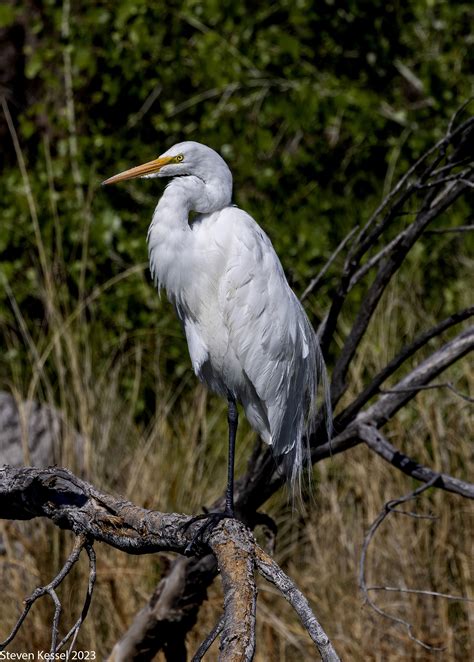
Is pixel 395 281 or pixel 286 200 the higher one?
pixel 286 200

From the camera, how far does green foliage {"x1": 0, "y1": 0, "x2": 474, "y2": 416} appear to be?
5426 millimetres

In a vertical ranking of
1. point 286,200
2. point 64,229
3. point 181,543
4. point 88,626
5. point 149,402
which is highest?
point 286,200

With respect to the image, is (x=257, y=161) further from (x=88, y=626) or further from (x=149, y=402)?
(x=88, y=626)

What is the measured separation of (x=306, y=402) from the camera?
278 centimetres

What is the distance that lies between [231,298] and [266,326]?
117 millimetres

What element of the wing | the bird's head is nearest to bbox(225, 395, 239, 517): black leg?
the wing

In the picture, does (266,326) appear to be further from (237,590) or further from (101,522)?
(237,590)

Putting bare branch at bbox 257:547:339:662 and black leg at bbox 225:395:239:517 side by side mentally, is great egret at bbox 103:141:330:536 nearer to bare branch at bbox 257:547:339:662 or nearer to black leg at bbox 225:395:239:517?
black leg at bbox 225:395:239:517

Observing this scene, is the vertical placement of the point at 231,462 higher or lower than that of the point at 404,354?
lower

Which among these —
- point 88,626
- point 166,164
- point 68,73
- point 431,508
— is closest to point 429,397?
point 431,508

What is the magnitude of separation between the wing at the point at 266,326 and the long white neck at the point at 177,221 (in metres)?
0.08

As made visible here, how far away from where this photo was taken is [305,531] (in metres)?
4.27

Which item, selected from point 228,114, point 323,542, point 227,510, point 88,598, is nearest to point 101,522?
point 88,598

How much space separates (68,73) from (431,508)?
320 centimetres
